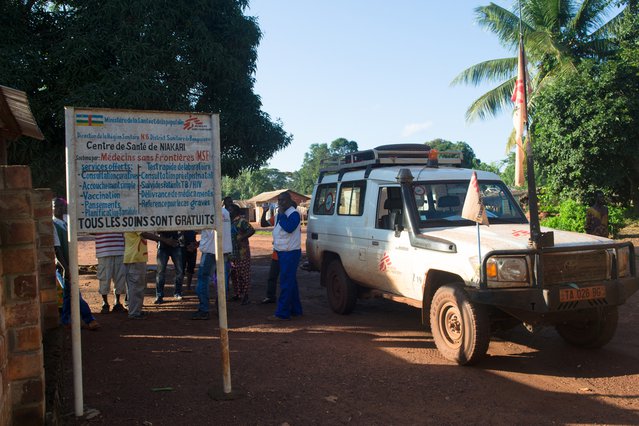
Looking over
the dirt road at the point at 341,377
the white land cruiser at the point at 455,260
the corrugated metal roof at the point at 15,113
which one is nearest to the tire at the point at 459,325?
the white land cruiser at the point at 455,260

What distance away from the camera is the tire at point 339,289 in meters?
7.89

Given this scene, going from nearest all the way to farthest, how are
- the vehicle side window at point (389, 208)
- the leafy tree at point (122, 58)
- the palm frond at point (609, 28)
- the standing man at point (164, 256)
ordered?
the vehicle side window at point (389, 208)
the standing man at point (164, 256)
the leafy tree at point (122, 58)
the palm frond at point (609, 28)

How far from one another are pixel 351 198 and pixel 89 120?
4.27 metres

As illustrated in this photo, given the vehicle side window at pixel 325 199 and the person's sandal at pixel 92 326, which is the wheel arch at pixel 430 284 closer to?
the vehicle side window at pixel 325 199

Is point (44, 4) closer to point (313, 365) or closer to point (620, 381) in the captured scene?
point (313, 365)

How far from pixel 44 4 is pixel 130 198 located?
820 centimetres

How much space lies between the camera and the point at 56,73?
388 inches

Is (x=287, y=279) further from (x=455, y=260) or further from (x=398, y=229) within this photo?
(x=455, y=260)

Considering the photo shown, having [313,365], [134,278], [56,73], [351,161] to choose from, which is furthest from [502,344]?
[56,73]

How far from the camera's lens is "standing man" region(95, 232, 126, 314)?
792 centimetres

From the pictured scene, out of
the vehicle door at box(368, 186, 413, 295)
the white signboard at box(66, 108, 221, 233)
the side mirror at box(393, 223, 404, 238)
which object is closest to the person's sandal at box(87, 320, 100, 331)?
the white signboard at box(66, 108, 221, 233)

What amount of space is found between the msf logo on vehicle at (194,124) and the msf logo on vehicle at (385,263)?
300 cm

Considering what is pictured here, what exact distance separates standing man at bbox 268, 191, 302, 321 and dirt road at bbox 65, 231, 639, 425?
305mm

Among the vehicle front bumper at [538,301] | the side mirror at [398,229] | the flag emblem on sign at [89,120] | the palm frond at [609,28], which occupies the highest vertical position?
the palm frond at [609,28]
